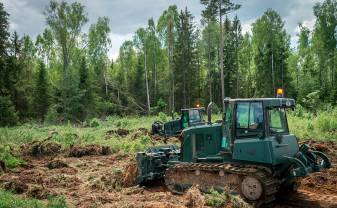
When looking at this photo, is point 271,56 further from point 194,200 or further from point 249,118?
point 194,200

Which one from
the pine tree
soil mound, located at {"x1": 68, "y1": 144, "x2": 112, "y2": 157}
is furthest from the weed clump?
the pine tree

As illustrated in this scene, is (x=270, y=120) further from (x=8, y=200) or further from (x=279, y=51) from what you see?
(x=279, y=51)

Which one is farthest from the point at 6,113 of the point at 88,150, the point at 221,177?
the point at 221,177

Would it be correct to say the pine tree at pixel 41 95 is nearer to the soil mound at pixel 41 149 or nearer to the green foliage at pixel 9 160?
the soil mound at pixel 41 149

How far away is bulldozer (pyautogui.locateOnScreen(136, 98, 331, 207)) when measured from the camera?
9609 mm

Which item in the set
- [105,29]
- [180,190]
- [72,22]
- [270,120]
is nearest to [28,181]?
[180,190]

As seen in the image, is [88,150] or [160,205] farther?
[88,150]

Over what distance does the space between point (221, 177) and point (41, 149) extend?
1283cm

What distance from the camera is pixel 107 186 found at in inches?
483

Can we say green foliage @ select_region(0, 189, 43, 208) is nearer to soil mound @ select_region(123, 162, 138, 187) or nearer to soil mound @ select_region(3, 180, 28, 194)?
soil mound @ select_region(3, 180, 28, 194)

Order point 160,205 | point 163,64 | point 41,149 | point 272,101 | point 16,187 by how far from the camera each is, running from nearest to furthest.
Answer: point 160,205
point 272,101
point 16,187
point 41,149
point 163,64

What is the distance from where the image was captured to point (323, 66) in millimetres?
54875

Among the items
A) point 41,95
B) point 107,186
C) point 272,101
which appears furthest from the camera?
point 41,95

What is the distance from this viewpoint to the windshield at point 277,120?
32.8 feet
